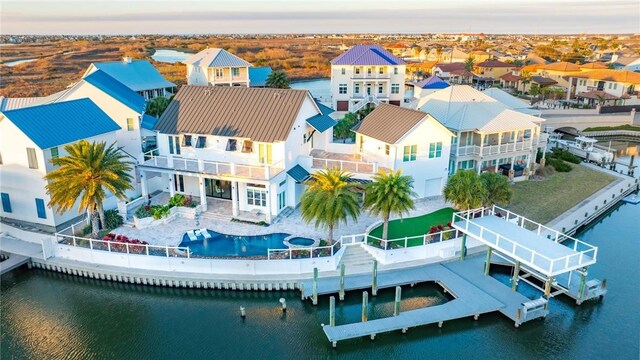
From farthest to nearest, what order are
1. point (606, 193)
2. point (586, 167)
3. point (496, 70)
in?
point (496, 70) < point (586, 167) < point (606, 193)

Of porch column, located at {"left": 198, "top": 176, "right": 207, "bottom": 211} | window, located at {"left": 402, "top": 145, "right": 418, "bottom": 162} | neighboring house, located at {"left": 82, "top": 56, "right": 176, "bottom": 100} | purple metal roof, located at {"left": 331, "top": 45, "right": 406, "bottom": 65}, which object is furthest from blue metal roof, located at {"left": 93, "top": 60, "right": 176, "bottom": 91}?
window, located at {"left": 402, "top": 145, "right": 418, "bottom": 162}

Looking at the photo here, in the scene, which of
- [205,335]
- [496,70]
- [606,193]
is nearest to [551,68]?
[496,70]

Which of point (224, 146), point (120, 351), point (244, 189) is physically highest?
point (224, 146)

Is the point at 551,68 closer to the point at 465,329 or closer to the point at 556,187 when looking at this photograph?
the point at 556,187

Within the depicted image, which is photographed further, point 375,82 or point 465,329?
point 375,82

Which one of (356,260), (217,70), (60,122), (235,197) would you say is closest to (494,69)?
(217,70)

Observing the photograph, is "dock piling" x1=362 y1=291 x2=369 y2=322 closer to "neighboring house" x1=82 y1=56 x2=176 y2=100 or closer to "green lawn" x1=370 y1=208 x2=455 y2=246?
"green lawn" x1=370 y1=208 x2=455 y2=246

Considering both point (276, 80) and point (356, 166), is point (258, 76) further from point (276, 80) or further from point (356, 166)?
point (356, 166)

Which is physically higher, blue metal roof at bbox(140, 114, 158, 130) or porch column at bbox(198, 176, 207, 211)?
blue metal roof at bbox(140, 114, 158, 130)

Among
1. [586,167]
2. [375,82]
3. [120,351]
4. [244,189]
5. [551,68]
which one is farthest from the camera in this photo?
[551,68]
